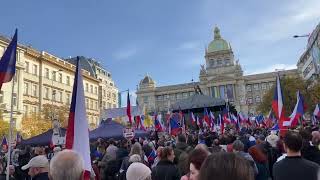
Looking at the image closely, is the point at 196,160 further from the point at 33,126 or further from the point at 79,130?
the point at 33,126

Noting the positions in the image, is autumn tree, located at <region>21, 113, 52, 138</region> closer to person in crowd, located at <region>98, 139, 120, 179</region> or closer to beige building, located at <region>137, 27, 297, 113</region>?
person in crowd, located at <region>98, 139, 120, 179</region>

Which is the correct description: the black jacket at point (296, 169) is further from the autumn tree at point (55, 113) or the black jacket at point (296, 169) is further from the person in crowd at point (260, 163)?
the autumn tree at point (55, 113)

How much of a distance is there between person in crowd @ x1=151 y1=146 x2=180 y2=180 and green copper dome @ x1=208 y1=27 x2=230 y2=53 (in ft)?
441

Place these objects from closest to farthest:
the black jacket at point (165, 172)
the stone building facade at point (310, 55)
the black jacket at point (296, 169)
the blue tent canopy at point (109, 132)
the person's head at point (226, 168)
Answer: the person's head at point (226, 168), the black jacket at point (296, 169), the black jacket at point (165, 172), the blue tent canopy at point (109, 132), the stone building facade at point (310, 55)

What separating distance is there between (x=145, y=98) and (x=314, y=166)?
140m

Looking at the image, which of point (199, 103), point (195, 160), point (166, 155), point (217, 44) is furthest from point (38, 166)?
point (217, 44)

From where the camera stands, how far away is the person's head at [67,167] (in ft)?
10.6

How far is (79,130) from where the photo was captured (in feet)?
14.7

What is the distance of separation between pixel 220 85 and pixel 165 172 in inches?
4943

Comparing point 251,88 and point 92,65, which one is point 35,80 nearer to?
point 92,65

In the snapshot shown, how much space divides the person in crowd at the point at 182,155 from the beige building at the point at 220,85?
374ft

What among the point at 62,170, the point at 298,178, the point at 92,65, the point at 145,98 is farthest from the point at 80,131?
the point at 145,98

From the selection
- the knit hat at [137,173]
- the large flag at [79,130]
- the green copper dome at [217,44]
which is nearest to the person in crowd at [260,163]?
the knit hat at [137,173]

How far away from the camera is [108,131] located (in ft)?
67.9
